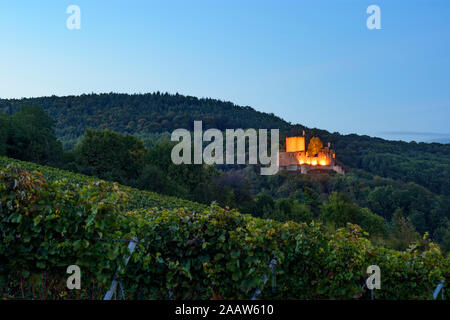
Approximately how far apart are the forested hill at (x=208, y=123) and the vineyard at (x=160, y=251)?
40.3 m

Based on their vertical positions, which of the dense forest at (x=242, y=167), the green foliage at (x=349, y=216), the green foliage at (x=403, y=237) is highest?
the dense forest at (x=242, y=167)

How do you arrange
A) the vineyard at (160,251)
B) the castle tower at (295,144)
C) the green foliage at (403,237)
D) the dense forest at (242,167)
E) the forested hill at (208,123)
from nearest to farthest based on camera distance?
1. the vineyard at (160,251)
2. the green foliage at (403,237)
3. the dense forest at (242,167)
4. the castle tower at (295,144)
5. the forested hill at (208,123)

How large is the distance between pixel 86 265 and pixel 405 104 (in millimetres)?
38647

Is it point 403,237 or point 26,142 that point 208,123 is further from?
point 403,237

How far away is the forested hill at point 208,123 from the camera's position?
140ft

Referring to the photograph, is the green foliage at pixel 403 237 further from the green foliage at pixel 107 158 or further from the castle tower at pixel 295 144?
the green foliage at pixel 107 158

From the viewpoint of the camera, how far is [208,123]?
53969 millimetres

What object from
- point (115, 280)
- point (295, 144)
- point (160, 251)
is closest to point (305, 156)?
point (295, 144)

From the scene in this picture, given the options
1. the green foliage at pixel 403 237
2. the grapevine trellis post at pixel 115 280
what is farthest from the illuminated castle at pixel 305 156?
the grapevine trellis post at pixel 115 280

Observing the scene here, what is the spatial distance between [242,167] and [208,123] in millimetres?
8526

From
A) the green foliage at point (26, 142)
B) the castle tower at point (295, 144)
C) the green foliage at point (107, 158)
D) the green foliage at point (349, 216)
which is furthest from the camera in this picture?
the castle tower at point (295, 144)

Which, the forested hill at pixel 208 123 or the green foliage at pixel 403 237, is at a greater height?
the forested hill at pixel 208 123

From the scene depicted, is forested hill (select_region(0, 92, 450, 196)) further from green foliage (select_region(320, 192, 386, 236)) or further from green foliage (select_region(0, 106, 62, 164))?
green foliage (select_region(0, 106, 62, 164))
